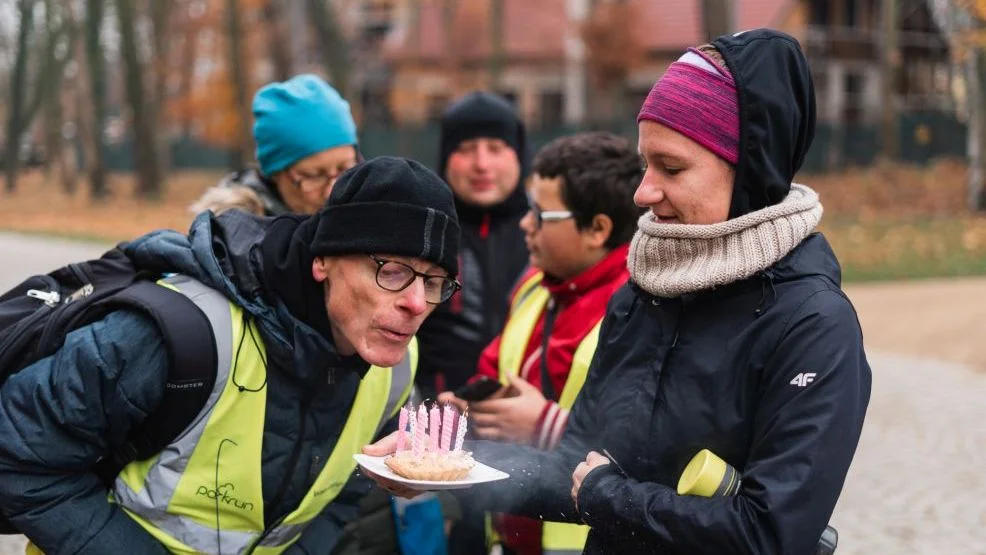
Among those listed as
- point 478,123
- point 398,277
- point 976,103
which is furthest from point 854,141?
point 398,277

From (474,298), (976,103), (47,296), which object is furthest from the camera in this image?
(976,103)

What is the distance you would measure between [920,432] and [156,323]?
789 cm

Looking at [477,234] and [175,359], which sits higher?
[175,359]

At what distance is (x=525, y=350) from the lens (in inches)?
163

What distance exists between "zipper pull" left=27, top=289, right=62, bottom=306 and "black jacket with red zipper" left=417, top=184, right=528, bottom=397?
2.10 metres

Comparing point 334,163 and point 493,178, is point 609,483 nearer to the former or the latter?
point 334,163

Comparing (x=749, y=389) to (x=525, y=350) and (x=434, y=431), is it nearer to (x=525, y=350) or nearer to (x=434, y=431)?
(x=434, y=431)

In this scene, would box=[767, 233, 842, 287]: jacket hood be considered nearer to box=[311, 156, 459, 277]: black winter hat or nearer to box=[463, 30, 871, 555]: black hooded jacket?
box=[463, 30, 871, 555]: black hooded jacket

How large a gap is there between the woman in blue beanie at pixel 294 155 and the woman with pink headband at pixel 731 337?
2.20 m

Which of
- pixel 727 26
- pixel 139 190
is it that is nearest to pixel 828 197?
pixel 727 26

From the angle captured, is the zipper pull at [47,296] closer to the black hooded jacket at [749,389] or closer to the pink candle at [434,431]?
the pink candle at [434,431]

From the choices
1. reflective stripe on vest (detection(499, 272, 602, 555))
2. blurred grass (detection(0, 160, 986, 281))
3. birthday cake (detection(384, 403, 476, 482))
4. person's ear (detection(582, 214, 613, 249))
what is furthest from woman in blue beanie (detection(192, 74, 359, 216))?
blurred grass (detection(0, 160, 986, 281))

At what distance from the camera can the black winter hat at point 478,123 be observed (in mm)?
5348

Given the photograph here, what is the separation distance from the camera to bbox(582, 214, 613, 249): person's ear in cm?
399
